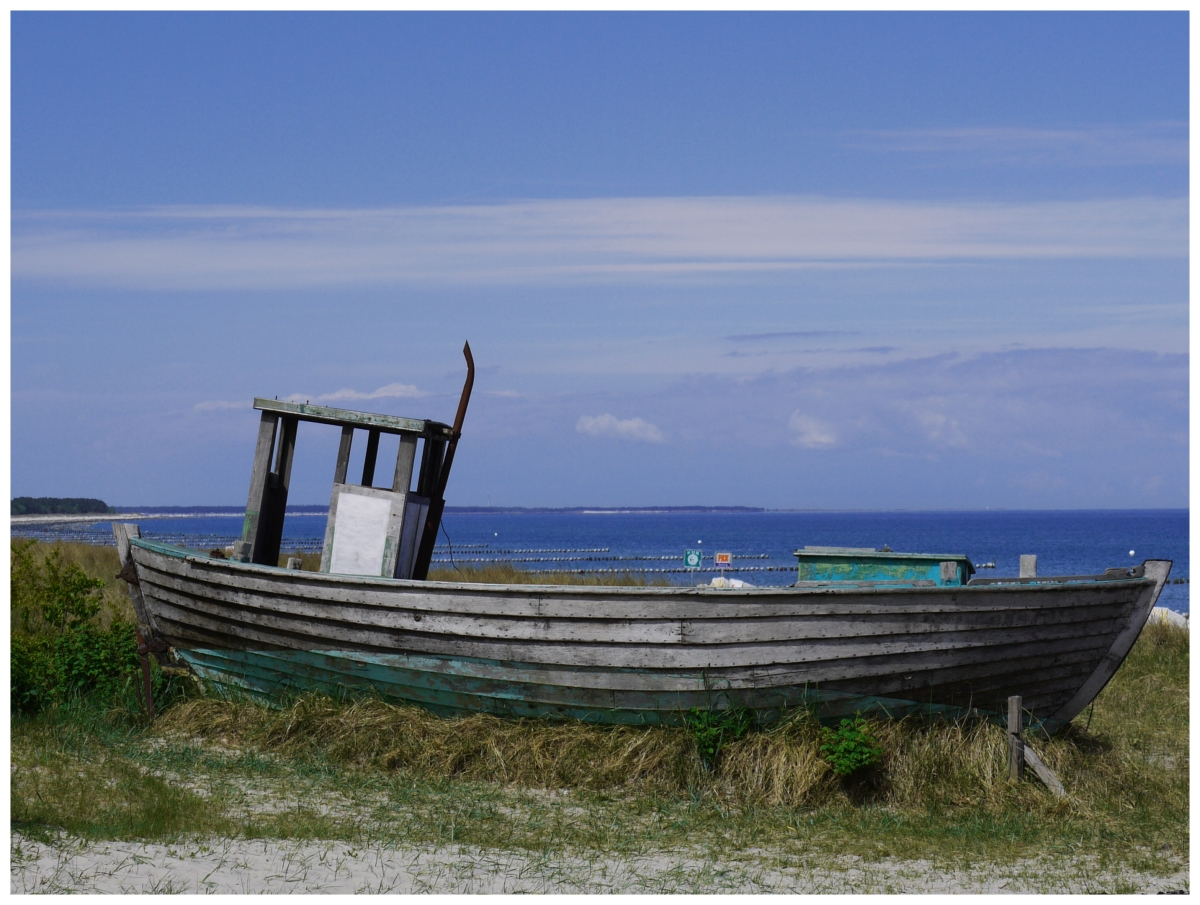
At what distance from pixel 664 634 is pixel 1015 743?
2716 mm

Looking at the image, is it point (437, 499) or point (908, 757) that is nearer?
point (908, 757)

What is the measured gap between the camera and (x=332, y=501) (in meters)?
10.7

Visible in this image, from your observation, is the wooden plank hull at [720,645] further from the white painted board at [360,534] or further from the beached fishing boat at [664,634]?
the white painted board at [360,534]

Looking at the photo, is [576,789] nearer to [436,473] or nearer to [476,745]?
[476,745]

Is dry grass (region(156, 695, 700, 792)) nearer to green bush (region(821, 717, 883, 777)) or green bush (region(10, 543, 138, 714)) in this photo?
green bush (region(821, 717, 883, 777))

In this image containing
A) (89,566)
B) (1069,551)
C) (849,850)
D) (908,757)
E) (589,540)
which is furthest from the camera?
(589,540)

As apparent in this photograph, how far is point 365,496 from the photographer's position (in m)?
10.6

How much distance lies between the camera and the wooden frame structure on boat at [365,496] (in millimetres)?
10484

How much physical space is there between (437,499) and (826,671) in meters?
4.18

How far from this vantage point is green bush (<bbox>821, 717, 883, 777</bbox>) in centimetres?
846

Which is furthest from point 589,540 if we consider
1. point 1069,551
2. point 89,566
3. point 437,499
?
point 437,499

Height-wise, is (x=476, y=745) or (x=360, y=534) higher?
(x=360, y=534)

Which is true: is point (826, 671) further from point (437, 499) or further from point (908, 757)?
point (437, 499)

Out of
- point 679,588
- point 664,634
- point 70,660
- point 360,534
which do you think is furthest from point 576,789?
point 70,660
